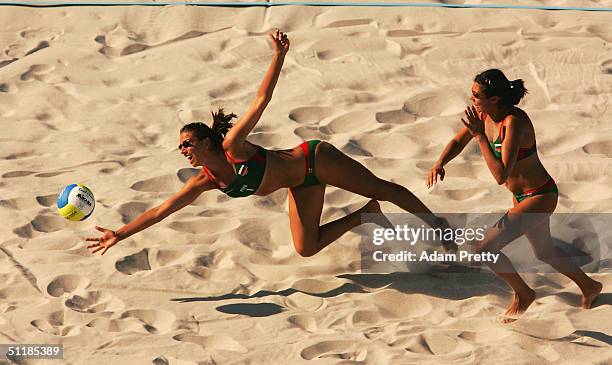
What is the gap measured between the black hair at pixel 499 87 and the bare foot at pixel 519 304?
1.03m

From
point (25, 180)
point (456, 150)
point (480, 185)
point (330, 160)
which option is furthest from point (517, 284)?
point (25, 180)

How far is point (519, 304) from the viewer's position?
226 inches

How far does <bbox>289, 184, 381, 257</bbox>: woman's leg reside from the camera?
6.20 meters

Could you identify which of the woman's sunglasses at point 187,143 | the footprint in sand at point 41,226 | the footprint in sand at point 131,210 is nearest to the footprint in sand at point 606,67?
the footprint in sand at point 131,210

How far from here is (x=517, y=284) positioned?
568 cm

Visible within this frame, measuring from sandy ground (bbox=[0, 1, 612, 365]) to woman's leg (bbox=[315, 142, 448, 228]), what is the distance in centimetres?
44

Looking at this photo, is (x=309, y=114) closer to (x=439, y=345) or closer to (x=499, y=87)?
(x=499, y=87)

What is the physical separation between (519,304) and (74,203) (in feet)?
8.36

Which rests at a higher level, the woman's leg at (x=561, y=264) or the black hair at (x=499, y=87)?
the black hair at (x=499, y=87)

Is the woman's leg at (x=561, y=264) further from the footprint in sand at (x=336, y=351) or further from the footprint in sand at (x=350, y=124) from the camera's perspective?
the footprint in sand at (x=350, y=124)

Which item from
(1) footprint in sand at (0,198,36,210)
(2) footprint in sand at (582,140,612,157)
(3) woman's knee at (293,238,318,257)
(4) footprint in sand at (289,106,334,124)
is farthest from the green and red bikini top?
(1) footprint in sand at (0,198,36,210)

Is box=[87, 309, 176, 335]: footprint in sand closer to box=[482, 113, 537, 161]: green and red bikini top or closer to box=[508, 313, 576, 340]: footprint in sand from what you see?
box=[508, 313, 576, 340]: footprint in sand

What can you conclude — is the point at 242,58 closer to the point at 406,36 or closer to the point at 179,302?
the point at 406,36

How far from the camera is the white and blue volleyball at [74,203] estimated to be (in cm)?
610
